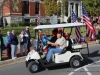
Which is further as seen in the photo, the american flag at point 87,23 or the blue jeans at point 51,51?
the american flag at point 87,23

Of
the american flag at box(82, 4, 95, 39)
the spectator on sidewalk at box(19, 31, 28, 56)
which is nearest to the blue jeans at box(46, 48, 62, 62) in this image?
the spectator on sidewalk at box(19, 31, 28, 56)

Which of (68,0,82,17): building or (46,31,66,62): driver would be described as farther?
(68,0,82,17): building

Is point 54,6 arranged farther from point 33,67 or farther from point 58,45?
point 33,67

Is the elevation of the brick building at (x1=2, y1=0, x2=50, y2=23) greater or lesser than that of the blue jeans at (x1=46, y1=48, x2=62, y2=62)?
greater

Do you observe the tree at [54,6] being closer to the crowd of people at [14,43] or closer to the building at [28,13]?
the building at [28,13]

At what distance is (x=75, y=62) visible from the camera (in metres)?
10.3

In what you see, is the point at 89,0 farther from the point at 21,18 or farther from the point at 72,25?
the point at 72,25

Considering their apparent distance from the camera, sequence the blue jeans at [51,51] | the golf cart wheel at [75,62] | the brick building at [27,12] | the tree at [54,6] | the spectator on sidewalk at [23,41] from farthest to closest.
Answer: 1. the brick building at [27,12]
2. the tree at [54,6]
3. the spectator on sidewalk at [23,41]
4. the golf cart wheel at [75,62]
5. the blue jeans at [51,51]

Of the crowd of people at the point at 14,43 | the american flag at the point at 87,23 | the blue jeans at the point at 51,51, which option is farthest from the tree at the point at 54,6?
the blue jeans at the point at 51,51

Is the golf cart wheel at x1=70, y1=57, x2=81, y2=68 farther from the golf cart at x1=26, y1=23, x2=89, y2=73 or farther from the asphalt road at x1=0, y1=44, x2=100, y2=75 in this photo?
the asphalt road at x1=0, y1=44, x2=100, y2=75

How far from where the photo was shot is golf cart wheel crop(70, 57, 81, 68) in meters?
10.2

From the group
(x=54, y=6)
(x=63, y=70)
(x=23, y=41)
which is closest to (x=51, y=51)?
(x=63, y=70)

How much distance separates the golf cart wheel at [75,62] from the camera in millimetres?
10171


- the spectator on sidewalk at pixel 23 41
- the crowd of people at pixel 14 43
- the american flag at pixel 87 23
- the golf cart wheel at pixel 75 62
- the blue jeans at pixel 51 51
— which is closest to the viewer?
the blue jeans at pixel 51 51
